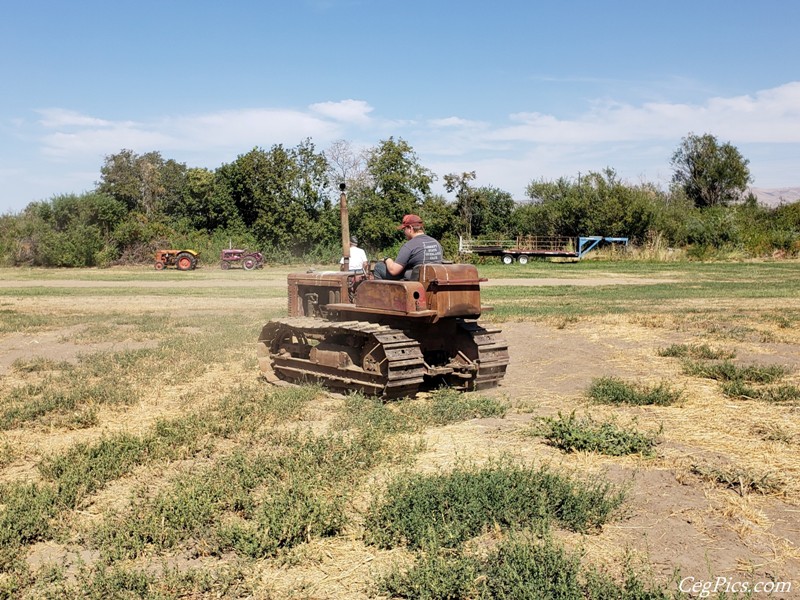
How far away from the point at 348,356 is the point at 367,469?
3.08 meters

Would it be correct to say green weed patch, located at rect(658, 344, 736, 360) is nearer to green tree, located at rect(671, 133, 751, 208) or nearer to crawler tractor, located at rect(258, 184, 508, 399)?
crawler tractor, located at rect(258, 184, 508, 399)

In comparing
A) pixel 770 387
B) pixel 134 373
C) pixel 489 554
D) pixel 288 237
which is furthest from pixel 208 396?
pixel 288 237

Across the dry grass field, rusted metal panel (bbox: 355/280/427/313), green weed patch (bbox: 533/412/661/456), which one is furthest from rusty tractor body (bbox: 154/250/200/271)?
green weed patch (bbox: 533/412/661/456)

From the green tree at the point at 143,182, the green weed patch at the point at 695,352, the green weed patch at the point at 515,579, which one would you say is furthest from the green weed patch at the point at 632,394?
the green tree at the point at 143,182

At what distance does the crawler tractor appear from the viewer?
299 inches

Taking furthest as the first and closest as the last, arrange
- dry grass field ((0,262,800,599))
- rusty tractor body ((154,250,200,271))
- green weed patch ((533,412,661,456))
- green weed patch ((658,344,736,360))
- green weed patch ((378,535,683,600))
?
rusty tractor body ((154,250,200,271)) < green weed patch ((658,344,736,360)) < green weed patch ((533,412,661,456)) < dry grass field ((0,262,800,599)) < green weed patch ((378,535,683,600))

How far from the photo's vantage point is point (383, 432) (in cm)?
640

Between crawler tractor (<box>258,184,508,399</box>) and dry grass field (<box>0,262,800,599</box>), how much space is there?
37cm

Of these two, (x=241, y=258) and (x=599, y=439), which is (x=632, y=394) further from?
(x=241, y=258)

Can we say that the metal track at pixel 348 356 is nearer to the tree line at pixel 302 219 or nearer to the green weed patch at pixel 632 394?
the green weed patch at pixel 632 394

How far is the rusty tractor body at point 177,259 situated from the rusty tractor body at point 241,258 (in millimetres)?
1713

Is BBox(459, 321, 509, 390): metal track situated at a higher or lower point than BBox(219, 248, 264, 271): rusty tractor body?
lower

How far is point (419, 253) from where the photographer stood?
794 cm

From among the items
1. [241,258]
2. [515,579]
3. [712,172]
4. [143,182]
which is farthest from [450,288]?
[712,172]
